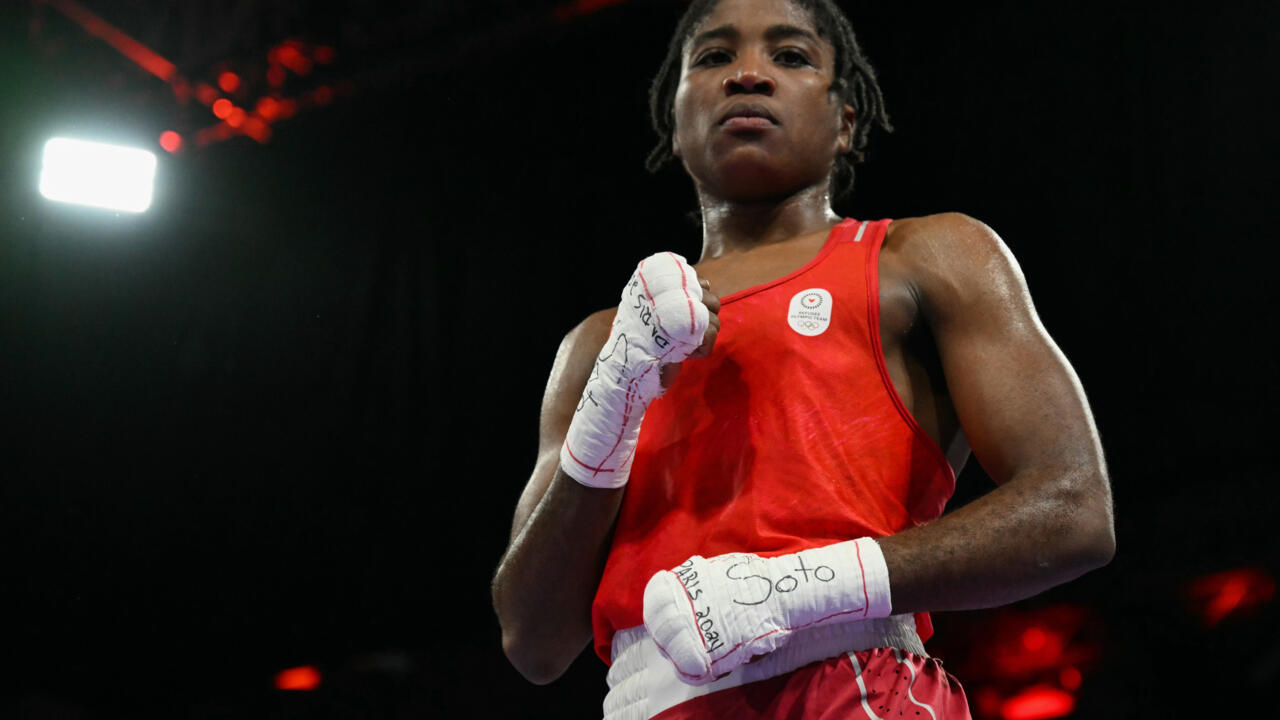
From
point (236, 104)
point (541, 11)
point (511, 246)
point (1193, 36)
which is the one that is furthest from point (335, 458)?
point (1193, 36)

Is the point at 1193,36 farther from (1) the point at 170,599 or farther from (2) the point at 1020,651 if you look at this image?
(1) the point at 170,599

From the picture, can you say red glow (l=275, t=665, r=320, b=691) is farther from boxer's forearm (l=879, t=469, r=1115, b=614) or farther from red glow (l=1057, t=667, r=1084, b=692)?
boxer's forearm (l=879, t=469, r=1115, b=614)

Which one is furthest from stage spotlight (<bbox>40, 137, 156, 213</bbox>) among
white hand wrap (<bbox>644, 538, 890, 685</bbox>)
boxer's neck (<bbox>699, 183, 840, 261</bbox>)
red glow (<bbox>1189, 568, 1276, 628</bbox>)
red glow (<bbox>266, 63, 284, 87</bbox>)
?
red glow (<bbox>1189, 568, 1276, 628</bbox>)

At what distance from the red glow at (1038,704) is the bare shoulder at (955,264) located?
12.2 ft

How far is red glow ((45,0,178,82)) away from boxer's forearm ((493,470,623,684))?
3.82 metres

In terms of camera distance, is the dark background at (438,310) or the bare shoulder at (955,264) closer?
the bare shoulder at (955,264)

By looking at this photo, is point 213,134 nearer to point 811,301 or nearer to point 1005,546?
point 811,301

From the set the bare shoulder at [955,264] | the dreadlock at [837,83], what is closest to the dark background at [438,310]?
the dreadlock at [837,83]

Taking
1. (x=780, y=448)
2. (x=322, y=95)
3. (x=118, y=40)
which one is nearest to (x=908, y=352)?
(x=780, y=448)

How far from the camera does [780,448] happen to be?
1410mm

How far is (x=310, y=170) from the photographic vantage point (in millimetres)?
5066

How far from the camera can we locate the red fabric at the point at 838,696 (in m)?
1.25

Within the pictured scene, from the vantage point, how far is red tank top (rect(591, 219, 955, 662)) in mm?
1368

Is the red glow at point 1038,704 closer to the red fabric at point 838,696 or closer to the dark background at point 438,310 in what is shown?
the dark background at point 438,310
